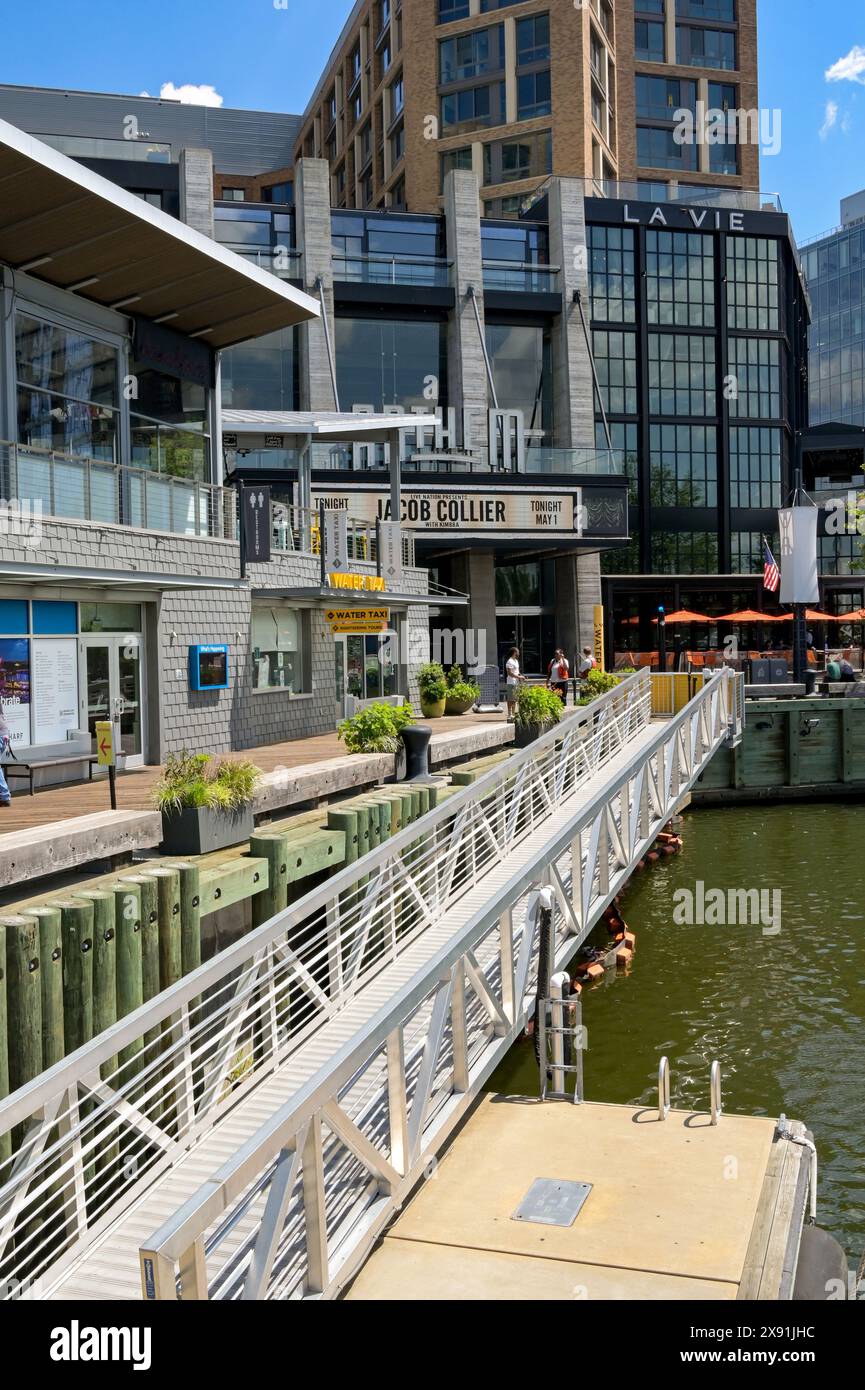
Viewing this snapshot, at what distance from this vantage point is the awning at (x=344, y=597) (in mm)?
22609

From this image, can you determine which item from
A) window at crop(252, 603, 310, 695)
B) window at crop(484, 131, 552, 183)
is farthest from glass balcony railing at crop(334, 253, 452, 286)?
window at crop(252, 603, 310, 695)

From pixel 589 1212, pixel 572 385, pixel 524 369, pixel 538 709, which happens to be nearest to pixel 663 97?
pixel 524 369

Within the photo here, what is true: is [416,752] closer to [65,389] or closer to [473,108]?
[65,389]

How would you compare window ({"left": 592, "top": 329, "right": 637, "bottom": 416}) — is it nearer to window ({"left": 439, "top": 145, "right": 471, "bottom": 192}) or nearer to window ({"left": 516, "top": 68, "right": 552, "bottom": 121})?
window ({"left": 516, "top": 68, "right": 552, "bottom": 121})

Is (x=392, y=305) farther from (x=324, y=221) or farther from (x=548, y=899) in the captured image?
(x=548, y=899)

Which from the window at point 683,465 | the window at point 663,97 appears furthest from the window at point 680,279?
the window at point 663,97

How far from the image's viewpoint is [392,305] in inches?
1743

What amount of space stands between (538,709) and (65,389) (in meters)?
10.2

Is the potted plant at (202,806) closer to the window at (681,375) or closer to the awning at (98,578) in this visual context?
the awning at (98,578)

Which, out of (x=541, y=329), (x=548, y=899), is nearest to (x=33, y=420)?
(x=548, y=899)

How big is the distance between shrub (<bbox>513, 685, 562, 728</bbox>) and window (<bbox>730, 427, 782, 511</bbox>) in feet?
114

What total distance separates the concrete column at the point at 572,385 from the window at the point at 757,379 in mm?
11605

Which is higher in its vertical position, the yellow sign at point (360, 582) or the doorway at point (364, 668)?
the yellow sign at point (360, 582)

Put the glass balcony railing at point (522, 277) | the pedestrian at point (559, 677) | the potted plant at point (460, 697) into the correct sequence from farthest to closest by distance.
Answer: the glass balcony railing at point (522, 277) → the pedestrian at point (559, 677) → the potted plant at point (460, 697)
